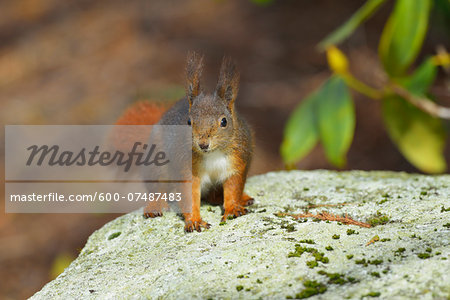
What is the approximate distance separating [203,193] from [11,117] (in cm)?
392

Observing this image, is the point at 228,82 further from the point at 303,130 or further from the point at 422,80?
the point at 422,80

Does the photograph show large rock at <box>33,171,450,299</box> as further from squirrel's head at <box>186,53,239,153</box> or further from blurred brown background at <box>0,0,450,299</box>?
blurred brown background at <box>0,0,450,299</box>

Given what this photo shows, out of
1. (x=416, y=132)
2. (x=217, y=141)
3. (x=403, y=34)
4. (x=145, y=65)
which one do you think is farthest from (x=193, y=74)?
(x=145, y=65)

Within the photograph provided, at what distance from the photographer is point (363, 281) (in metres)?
1.42

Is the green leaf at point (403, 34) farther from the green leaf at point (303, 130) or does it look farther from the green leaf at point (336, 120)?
the green leaf at point (303, 130)

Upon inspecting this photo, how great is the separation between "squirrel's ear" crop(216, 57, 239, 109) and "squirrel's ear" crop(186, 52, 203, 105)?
0.09m

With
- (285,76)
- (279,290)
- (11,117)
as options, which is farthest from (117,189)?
(279,290)

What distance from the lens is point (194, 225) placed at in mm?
2166

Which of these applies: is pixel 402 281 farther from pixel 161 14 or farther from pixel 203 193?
pixel 161 14

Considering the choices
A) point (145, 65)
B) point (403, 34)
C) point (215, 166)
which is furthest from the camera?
point (145, 65)

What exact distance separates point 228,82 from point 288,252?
0.93 meters

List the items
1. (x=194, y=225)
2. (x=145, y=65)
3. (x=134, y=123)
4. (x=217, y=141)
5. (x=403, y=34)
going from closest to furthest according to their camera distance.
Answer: (x=194, y=225), (x=217, y=141), (x=403, y=34), (x=134, y=123), (x=145, y=65)

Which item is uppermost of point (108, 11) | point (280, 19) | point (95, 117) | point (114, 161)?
point (108, 11)

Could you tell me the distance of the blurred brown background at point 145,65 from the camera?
4715mm
